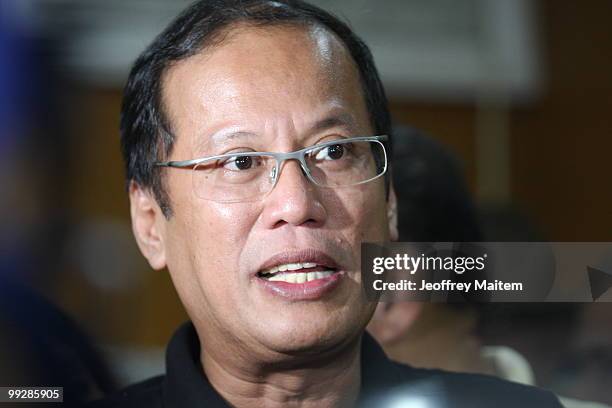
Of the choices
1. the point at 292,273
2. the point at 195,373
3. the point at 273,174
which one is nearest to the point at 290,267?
the point at 292,273

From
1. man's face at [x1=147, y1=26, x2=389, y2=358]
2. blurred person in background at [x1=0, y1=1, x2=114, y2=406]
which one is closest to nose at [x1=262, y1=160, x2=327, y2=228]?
man's face at [x1=147, y1=26, x2=389, y2=358]

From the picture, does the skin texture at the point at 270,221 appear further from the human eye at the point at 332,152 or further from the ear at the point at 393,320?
the ear at the point at 393,320

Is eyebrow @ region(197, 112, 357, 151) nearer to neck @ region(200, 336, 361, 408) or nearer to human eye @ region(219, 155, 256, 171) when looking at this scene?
human eye @ region(219, 155, 256, 171)

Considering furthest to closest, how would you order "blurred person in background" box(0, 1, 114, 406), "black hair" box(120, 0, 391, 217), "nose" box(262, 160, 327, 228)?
1. "blurred person in background" box(0, 1, 114, 406)
2. "black hair" box(120, 0, 391, 217)
3. "nose" box(262, 160, 327, 228)

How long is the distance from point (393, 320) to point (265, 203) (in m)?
0.40

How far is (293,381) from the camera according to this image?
1.26m

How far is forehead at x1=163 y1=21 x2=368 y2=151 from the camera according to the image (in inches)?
47.6

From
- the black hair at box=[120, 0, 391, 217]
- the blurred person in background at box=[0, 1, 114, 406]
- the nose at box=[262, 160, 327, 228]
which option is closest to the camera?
the nose at box=[262, 160, 327, 228]

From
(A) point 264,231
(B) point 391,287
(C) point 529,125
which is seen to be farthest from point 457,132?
(A) point 264,231

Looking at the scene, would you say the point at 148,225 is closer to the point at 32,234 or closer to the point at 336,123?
the point at 32,234

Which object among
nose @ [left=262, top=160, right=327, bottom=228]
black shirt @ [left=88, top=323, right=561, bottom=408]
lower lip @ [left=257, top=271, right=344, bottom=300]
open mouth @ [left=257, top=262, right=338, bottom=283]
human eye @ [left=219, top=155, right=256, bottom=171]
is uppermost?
human eye @ [left=219, top=155, right=256, bottom=171]

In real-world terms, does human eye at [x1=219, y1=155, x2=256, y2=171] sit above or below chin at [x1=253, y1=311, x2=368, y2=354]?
above

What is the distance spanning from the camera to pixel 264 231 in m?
1.18

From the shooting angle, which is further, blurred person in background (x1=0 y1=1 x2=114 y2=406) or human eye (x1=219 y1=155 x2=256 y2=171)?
blurred person in background (x1=0 y1=1 x2=114 y2=406)
